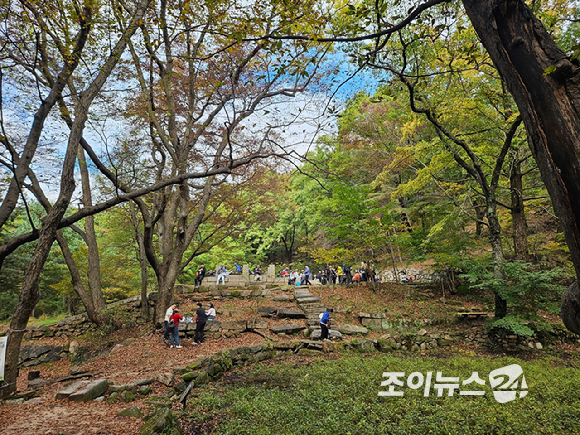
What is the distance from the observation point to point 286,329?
1087cm

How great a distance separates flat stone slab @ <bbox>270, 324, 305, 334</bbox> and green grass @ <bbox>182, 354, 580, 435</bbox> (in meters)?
3.60

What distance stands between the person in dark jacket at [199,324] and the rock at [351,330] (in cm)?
489

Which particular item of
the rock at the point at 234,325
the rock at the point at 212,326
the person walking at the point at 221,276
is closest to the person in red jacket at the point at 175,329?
the rock at the point at 212,326

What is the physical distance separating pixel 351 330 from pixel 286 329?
243cm

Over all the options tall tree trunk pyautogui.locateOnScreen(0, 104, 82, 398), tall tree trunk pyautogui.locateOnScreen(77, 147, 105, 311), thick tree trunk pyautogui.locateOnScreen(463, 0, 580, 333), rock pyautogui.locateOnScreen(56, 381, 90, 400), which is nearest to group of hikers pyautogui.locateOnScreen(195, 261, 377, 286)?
tall tree trunk pyautogui.locateOnScreen(77, 147, 105, 311)

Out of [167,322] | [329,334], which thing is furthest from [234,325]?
[329,334]

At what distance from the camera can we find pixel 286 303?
14.0m

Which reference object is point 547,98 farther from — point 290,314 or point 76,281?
point 76,281

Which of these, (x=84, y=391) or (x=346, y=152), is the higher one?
(x=346, y=152)

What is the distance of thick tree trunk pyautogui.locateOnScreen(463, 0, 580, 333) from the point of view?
4.88ft

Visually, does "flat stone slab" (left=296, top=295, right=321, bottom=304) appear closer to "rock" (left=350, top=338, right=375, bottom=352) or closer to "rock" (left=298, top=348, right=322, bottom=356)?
"rock" (left=350, top=338, right=375, bottom=352)

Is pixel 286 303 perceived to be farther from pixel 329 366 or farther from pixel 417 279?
pixel 417 279

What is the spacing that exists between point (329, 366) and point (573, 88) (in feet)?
24.3

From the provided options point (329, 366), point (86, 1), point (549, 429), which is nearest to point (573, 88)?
point (549, 429)
